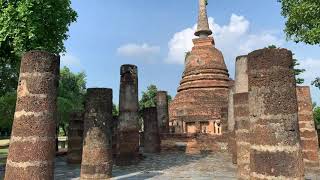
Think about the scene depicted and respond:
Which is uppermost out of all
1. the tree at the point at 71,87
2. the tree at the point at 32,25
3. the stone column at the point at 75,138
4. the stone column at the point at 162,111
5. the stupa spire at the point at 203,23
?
the stupa spire at the point at 203,23

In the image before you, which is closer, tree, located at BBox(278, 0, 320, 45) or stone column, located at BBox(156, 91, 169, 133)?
tree, located at BBox(278, 0, 320, 45)

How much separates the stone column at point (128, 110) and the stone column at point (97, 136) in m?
3.75

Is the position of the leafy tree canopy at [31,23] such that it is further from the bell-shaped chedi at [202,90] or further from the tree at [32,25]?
the bell-shaped chedi at [202,90]

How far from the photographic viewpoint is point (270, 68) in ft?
19.9

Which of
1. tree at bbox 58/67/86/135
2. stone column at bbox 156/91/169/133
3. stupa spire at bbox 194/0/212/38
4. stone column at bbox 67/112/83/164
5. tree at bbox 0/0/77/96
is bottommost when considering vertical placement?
stone column at bbox 67/112/83/164

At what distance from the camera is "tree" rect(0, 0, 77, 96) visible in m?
12.2

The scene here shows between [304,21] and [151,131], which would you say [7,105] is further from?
[304,21]

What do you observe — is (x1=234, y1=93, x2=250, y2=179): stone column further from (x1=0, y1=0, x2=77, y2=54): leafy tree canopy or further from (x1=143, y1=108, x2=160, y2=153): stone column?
(x1=143, y1=108, x2=160, y2=153): stone column

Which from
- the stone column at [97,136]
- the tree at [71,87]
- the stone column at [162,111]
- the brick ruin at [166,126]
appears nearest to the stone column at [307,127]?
the brick ruin at [166,126]

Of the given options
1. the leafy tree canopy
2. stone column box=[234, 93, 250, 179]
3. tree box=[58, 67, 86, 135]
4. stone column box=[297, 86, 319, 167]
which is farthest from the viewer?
tree box=[58, 67, 86, 135]

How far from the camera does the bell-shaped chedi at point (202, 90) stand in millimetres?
25484

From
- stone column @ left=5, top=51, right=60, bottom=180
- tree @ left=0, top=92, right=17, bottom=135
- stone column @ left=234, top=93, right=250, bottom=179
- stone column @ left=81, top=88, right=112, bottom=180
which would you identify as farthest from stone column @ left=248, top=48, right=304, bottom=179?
tree @ left=0, top=92, right=17, bottom=135

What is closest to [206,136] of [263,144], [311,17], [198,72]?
[198,72]

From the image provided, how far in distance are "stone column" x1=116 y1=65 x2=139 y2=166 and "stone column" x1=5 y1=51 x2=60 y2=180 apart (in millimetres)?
6939
